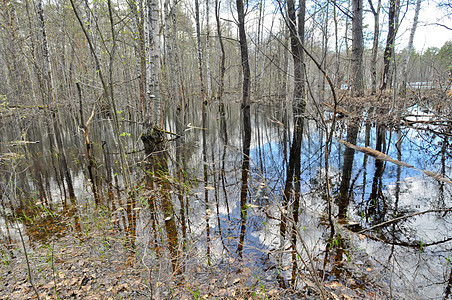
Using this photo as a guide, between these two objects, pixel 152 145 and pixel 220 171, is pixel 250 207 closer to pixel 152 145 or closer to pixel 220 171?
pixel 220 171

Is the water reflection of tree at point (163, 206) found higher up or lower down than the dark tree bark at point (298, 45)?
lower down

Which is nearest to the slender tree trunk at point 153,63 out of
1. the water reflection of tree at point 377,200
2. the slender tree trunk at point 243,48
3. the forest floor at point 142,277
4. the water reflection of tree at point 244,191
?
the water reflection of tree at point 244,191

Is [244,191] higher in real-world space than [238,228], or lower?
higher

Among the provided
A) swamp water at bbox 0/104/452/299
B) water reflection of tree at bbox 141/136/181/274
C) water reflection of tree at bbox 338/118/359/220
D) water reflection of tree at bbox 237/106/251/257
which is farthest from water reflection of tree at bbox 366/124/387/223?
water reflection of tree at bbox 141/136/181/274

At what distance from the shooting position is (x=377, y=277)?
224 cm

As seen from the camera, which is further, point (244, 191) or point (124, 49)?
point (124, 49)

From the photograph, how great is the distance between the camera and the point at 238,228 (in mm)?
3195

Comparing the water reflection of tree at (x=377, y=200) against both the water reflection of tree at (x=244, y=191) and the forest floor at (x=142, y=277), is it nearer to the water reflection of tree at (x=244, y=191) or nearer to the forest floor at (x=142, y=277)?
the forest floor at (x=142, y=277)

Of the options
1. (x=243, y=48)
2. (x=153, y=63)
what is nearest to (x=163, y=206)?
(x=153, y=63)

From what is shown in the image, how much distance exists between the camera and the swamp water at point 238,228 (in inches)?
88.3

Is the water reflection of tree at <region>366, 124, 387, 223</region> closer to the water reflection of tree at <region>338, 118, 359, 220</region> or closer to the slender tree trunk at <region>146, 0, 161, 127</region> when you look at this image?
the water reflection of tree at <region>338, 118, 359, 220</region>

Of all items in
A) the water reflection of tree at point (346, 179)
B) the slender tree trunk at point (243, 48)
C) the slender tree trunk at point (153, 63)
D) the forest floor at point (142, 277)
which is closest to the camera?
the forest floor at point (142, 277)

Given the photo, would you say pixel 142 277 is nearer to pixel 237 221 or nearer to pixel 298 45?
pixel 237 221

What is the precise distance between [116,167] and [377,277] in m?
5.98
